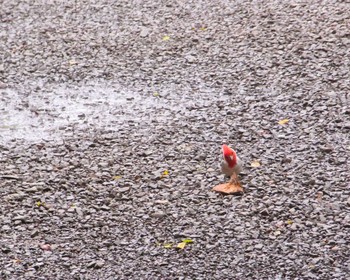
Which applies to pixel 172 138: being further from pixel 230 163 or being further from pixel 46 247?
pixel 46 247

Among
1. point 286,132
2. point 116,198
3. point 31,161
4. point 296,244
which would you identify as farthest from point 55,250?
point 286,132

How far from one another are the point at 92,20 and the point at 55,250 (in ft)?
9.87

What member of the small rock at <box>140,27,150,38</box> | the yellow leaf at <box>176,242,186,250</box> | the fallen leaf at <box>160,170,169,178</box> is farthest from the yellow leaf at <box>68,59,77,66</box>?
the yellow leaf at <box>176,242,186,250</box>

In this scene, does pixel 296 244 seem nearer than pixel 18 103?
Yes

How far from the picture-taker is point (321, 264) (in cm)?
311

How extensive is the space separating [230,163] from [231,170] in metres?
0.05

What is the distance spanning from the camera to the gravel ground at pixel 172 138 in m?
3.25

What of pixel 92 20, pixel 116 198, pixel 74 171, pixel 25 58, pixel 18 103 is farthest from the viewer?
pixel 92 20

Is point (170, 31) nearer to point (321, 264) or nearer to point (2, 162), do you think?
point (2, 162)

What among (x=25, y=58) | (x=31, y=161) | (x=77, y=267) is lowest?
(x=77, y=267)

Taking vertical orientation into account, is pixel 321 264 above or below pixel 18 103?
below

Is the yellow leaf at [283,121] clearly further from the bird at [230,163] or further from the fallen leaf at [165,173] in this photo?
the fallen leaf at [165,173]

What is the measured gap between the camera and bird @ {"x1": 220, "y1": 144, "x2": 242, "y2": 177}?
3609mm

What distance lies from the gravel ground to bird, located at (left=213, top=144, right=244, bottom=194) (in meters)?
0.05
